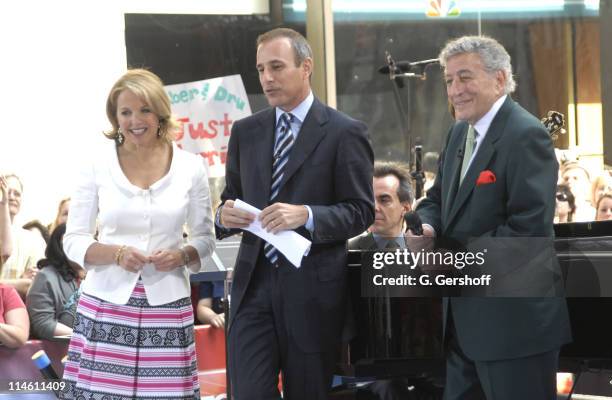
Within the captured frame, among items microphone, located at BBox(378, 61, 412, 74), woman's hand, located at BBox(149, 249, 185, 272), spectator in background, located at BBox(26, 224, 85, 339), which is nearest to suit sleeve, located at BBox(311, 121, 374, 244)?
woman's hand, located at BBox(149, 249, 185, 272)

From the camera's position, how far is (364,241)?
4387mm

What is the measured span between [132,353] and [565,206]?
440cm

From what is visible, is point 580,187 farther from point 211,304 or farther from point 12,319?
point 12,319

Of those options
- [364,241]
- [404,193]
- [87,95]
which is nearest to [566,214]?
[404,193]

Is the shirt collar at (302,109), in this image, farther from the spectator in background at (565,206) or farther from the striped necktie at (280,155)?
the spectator in background at (565,206)

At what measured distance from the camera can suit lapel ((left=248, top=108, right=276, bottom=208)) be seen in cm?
354

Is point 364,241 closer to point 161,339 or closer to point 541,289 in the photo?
point 161,339

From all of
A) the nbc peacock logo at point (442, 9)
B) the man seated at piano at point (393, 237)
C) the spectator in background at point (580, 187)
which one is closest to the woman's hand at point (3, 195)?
the man seated at piano at point (393, 237)

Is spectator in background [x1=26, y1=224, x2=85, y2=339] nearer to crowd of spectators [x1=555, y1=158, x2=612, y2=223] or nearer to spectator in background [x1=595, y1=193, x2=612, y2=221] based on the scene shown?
crowd of spectators [x1=555, y1=158, x2=612, y2=223]

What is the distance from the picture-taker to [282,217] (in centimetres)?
334

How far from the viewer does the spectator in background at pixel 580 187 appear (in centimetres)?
792

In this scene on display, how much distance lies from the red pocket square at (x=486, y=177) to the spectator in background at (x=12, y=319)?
4.05 metres

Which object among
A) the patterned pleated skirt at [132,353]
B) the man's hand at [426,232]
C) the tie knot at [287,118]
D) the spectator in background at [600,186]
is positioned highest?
the tie knot at [287,118]

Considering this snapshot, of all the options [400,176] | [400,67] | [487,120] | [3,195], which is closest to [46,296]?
[3,195]
